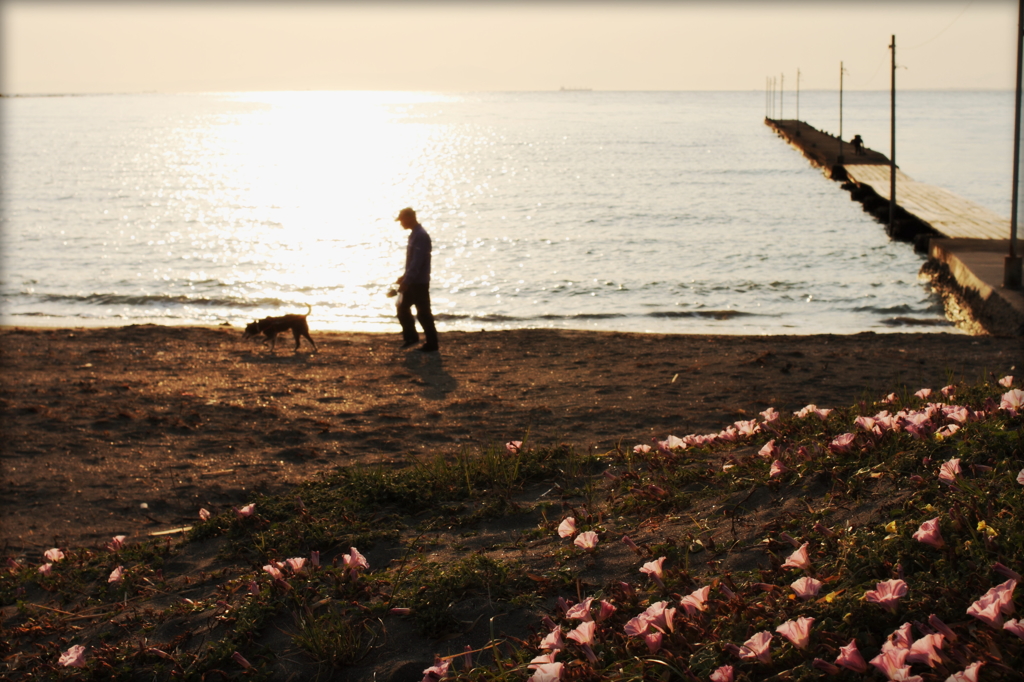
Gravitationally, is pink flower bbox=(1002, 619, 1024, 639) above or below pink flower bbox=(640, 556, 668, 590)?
above

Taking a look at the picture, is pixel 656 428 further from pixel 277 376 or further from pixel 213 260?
pixel 213 260

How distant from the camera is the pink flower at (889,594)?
89.0 inches

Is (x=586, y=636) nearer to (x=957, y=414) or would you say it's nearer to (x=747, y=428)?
(x=957, y=414)

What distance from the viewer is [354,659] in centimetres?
311

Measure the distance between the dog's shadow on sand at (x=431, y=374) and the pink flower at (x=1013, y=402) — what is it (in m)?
6.54

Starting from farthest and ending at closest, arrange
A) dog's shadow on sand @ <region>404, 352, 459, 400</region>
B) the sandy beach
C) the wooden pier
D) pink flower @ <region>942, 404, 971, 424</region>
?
1. the wooden pier
2. dog's shadow on sand @ <region>404, 352, 459, 400</region>
3. the sandy beach
4. pink flower @ <region>942, 404, 971, 424</region>

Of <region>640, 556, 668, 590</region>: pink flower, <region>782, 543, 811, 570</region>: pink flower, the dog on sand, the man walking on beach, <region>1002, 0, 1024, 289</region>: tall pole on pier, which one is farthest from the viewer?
<region>1002, 0, 1024, 289</region>: tall pole on pier

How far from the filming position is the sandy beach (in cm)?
636

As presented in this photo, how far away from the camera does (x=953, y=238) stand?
73.8 ft

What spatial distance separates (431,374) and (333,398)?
5.82ft

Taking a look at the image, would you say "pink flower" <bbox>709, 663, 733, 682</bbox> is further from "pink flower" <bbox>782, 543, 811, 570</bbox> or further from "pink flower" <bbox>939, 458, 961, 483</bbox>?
"pink flower" <bbox>939, 458, 961, 483</bbox>

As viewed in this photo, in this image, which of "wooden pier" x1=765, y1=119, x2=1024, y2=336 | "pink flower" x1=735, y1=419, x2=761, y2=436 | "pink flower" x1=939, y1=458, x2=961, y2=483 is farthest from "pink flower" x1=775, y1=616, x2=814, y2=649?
"wooden pier" x1=765, y1=119, x2=1024, y2=336

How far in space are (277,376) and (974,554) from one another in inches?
367

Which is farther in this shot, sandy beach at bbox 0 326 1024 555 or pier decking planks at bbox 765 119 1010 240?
pier decking planks at bbox 765 119 1010 240
